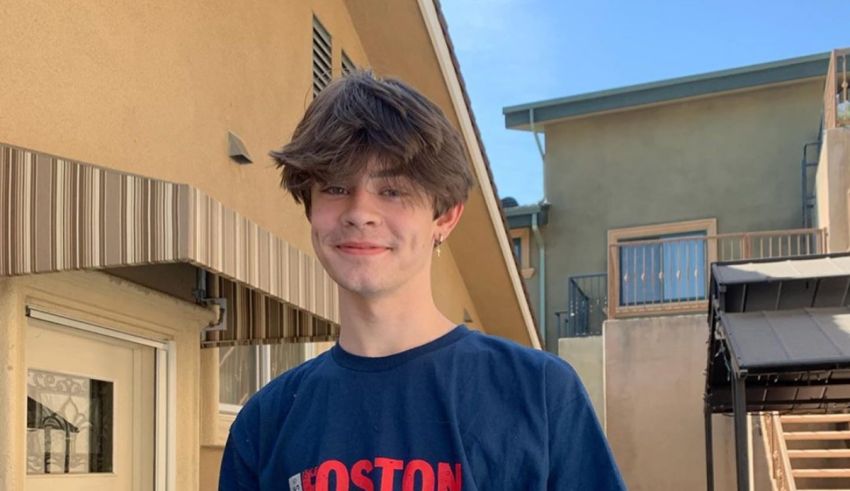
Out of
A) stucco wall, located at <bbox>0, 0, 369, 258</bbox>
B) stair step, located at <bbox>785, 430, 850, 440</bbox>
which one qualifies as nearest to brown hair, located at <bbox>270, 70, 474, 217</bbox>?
stucco wall, located at <bbox>0, 0, 369, 258</bbox>

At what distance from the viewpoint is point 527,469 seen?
4.99ft

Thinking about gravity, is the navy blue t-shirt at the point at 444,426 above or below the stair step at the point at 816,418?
above

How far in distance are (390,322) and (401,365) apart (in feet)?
0.25

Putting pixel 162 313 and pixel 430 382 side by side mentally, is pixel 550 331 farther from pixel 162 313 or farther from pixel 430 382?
pixel 430 382

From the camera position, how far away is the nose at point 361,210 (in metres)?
1.60

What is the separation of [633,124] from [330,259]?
641 inches

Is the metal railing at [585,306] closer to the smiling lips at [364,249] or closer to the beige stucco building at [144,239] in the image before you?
the beige stucco building at [144,239]

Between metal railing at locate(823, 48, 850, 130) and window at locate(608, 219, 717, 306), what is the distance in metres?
3.31

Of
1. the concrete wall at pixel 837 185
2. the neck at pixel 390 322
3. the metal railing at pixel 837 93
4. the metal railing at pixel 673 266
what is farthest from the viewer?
the metal railing at pixel 673 266

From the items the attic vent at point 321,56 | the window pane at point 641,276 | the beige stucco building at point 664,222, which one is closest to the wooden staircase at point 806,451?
the beige stucco building at point 664,222

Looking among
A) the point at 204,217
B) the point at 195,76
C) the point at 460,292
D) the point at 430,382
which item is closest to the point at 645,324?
the point at 460,292

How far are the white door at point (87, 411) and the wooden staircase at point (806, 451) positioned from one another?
718 centimetres

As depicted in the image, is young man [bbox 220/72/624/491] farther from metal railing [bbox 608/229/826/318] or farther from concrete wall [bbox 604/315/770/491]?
metal railing [bbox 608/229/826/318]

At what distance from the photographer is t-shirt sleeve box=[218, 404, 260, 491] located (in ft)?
5.82
